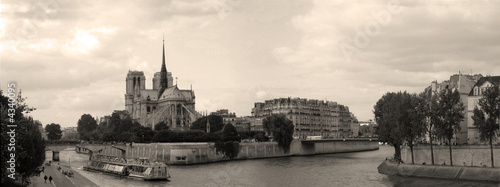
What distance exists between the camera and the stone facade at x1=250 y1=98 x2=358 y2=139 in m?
161

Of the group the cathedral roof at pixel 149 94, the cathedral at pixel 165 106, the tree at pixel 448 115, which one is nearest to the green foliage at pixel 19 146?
the tree at pixel 448 115

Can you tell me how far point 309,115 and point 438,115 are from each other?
110 m

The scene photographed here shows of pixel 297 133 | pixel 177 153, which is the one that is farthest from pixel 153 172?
pixel 297 133

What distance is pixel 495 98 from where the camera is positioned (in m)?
53.8

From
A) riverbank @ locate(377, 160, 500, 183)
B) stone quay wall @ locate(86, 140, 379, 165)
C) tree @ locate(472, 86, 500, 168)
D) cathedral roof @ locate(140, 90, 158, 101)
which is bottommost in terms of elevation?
riverbank @ locate(377, 160, 500, 183)

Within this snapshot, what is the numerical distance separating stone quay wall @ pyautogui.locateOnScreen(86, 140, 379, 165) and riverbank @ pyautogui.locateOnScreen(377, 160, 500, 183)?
37.1 meters

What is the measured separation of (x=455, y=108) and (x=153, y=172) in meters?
32.8

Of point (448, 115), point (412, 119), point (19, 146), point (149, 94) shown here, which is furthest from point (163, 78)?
point (19, 146)

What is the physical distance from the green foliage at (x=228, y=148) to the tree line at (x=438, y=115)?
37.9 m

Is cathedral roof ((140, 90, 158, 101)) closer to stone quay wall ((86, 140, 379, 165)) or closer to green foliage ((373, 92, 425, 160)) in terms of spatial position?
stone quay wall ((86, 140, 379, 165))

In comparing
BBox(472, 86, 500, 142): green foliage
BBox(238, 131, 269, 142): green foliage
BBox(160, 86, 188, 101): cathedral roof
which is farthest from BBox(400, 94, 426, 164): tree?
BBox(160, 86, 188, 101): cathedral roof

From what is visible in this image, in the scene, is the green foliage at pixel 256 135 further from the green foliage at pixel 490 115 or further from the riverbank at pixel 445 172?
the green foliage at pixel 490 115

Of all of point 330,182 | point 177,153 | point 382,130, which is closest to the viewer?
point 330,182

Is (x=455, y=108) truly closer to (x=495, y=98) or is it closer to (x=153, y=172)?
(x=495, y=98)
